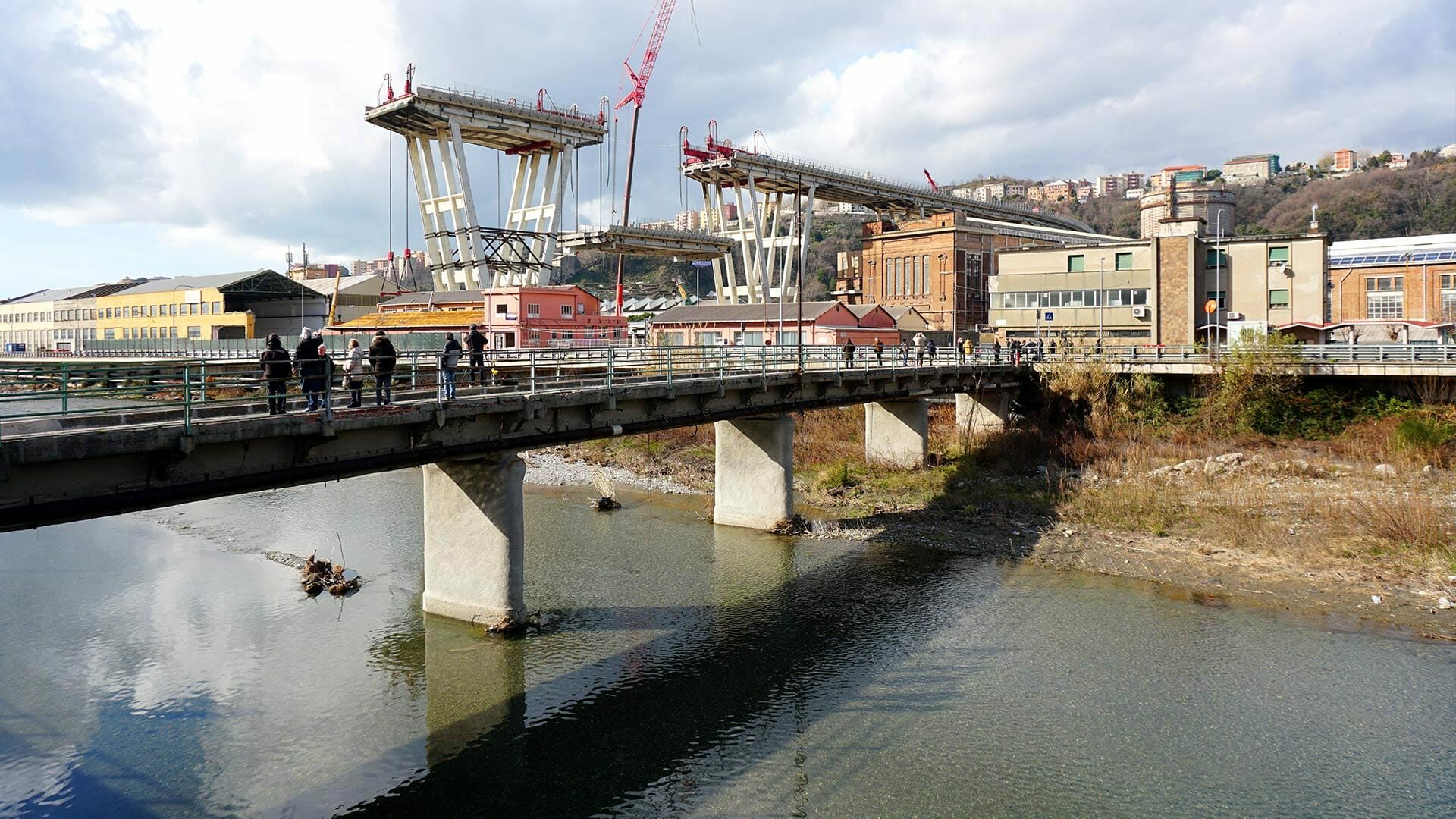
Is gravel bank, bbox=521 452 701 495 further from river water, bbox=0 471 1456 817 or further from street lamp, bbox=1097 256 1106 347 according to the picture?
street lamp, bbox=1097 256 1106 347

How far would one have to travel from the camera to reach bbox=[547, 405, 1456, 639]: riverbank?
2314 centimetres

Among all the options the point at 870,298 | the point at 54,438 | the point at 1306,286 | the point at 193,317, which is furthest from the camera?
the point at 870,298

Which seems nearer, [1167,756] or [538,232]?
[1167,756]

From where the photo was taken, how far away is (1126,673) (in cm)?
1839

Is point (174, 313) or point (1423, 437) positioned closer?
point (1423, 437)

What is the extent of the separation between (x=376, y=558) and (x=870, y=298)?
239 feet

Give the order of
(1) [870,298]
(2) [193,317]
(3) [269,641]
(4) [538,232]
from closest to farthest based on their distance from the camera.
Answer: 1. (3) [269,641]
2. (4) [538,232]
3. (2) [193,317]
4. (1) [870,298]

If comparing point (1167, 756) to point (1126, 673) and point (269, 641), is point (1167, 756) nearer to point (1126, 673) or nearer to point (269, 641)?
point (1126, 673)

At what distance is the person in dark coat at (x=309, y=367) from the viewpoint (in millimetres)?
14805

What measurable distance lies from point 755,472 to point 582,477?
39.9 feet

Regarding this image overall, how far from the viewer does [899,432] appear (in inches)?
1523

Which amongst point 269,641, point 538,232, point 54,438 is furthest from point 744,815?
point 538,232

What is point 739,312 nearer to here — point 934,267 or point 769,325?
point 769,325

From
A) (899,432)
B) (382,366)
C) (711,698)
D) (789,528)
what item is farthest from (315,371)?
(899,432)
